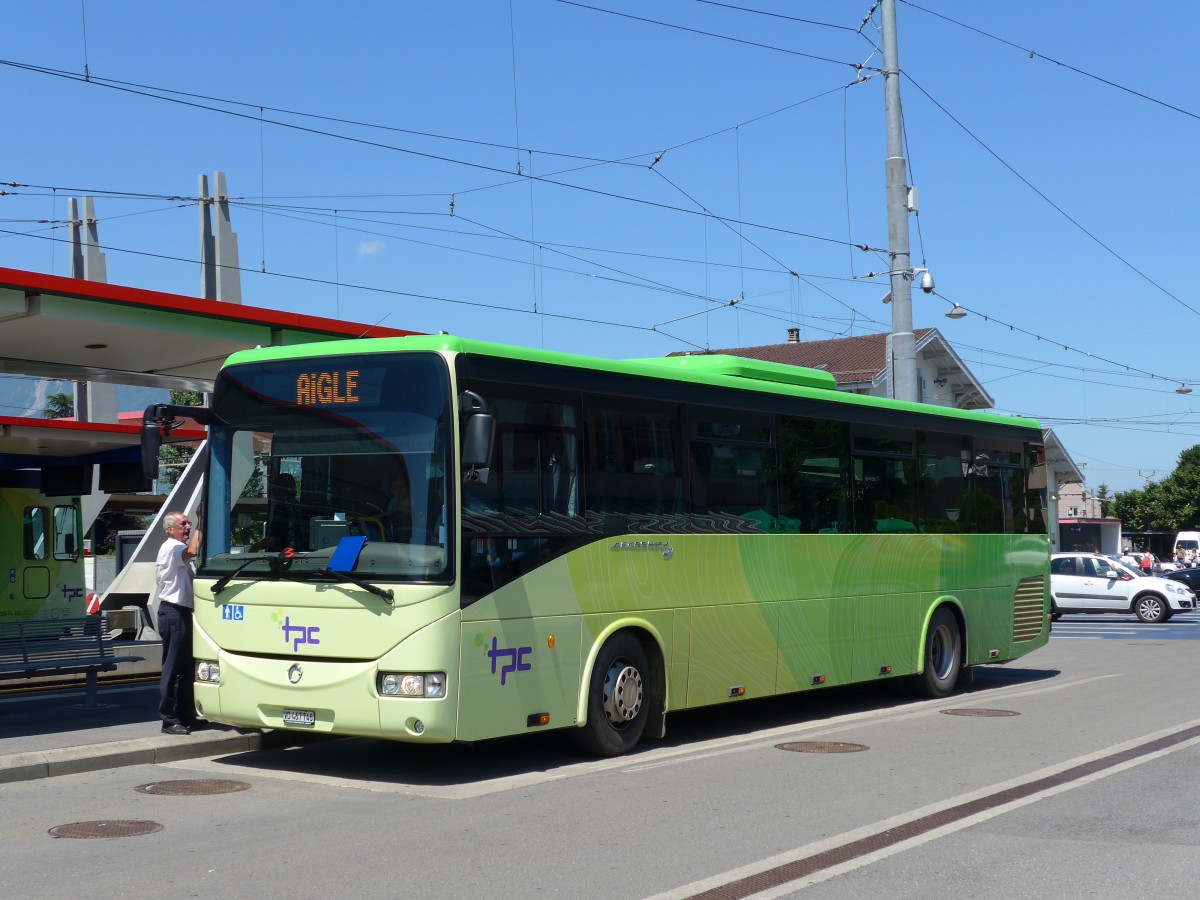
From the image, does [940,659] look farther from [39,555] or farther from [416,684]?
[39,555]

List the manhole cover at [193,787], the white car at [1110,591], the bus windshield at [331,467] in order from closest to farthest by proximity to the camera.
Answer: the manhole cover at [193,787] < the bus windshield at [331,467] < the white car at [1110,591]

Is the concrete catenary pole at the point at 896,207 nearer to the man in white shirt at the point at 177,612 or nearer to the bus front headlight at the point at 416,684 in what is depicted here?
the man in white shirt at the point at 177,612

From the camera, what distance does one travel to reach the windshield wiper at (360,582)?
9.41 m

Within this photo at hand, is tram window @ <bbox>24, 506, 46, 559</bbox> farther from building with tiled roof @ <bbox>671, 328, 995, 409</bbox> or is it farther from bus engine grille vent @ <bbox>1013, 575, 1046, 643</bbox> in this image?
building with tiled roof @ <bbox>671, 328, 995, 409</bbox>

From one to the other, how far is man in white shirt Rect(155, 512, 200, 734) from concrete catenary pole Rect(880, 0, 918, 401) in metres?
13.0

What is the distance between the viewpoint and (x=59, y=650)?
12516 millimetres

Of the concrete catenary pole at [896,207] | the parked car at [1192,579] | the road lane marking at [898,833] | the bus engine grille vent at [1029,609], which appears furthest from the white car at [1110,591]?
the road lane marking at [898,833]

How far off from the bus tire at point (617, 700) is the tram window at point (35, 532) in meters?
12.5

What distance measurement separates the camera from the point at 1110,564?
36.2 m

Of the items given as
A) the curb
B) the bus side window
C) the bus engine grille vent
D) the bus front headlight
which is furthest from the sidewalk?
the bus engine grille vent

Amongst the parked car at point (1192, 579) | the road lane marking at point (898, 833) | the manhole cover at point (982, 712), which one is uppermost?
the road lane marking at point (898, 833)

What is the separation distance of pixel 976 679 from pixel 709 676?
25.4ft

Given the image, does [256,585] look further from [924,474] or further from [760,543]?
[924,474]

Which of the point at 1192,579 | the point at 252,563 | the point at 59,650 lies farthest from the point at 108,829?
the point at 1192,579
